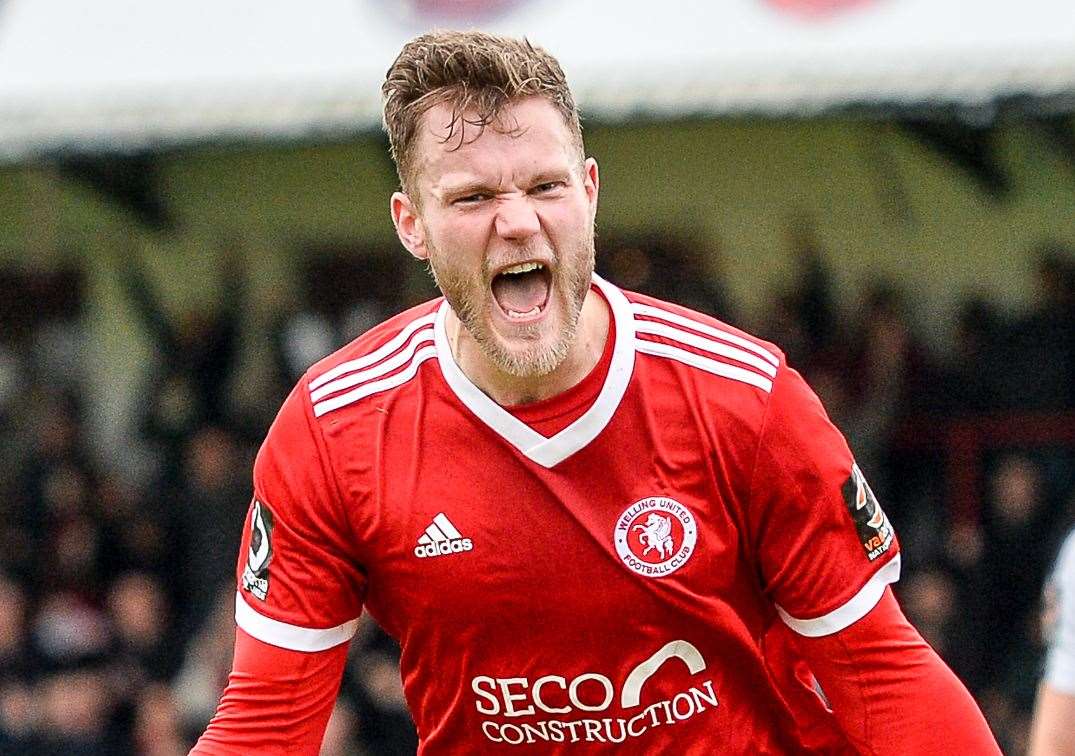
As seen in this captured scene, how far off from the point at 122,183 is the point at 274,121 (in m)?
2.35

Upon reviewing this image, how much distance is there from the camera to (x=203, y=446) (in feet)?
32.1

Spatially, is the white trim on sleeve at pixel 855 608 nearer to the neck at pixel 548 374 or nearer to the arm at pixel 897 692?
the arm at pixel 897 692

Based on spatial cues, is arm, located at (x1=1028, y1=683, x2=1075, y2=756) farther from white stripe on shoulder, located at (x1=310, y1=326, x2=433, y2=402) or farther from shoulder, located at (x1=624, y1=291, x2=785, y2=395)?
white stripe on shoulder, located at (x1=310, y1=326, x2=433, y2=402)

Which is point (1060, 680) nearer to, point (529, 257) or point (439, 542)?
point (439, 542)

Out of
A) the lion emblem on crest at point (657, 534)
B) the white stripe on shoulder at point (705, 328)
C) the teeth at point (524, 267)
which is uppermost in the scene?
the teeth at point (524, 267)

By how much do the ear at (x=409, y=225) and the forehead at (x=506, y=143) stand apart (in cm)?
18

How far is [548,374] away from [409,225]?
1.23ft

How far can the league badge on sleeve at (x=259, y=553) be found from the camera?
145 inches

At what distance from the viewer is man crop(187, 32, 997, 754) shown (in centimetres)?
350

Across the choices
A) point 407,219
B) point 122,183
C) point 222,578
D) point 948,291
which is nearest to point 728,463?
point 407,219

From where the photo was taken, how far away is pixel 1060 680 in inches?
191

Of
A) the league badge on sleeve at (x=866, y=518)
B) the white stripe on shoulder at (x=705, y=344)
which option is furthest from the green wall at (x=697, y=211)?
the league badge on sleeve at (x=866, y=518)

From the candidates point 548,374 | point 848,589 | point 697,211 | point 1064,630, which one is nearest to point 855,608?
point 848,589

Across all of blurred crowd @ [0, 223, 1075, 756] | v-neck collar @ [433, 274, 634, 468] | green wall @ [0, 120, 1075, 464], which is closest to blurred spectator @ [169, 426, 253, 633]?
blurred crowd @ [0, 223, 1075, 756]
